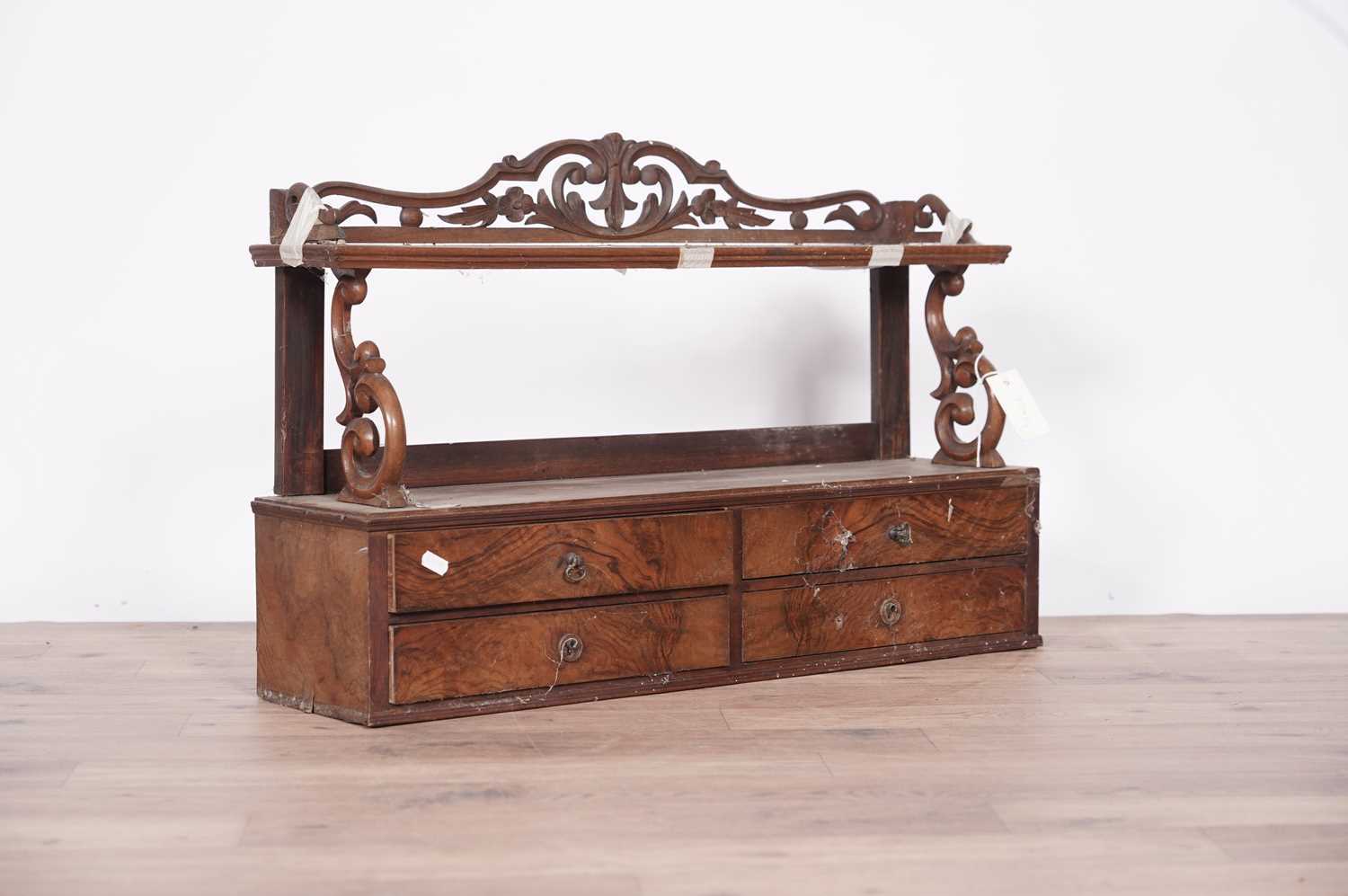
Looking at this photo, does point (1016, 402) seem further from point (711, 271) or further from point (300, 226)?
point (300, 226)

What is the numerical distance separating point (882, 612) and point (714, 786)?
114cm

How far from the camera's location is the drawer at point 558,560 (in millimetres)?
3500

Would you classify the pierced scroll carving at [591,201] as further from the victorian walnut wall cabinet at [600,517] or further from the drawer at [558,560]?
the drawer at [558,560]

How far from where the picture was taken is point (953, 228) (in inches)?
169

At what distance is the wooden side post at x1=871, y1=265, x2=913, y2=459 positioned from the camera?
4.57 meters

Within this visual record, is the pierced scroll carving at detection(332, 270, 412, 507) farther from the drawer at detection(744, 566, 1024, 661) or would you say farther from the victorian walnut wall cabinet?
the drawer at detection(744, 566, 1024, 661)

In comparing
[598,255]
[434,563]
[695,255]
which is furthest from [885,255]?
[434,563]

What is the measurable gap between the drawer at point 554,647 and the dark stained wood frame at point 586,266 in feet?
1.03

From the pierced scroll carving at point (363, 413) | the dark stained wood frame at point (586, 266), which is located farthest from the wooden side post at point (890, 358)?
the pierced scroll carving at point (363, 413)

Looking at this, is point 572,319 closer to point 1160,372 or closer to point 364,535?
point 364,535

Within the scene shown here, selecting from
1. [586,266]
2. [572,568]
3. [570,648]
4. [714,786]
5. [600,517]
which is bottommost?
[714,786]

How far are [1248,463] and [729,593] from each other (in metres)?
2.07

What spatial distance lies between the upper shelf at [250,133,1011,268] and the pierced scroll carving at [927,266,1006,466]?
168 millimetres

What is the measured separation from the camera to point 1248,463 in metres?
5.16
